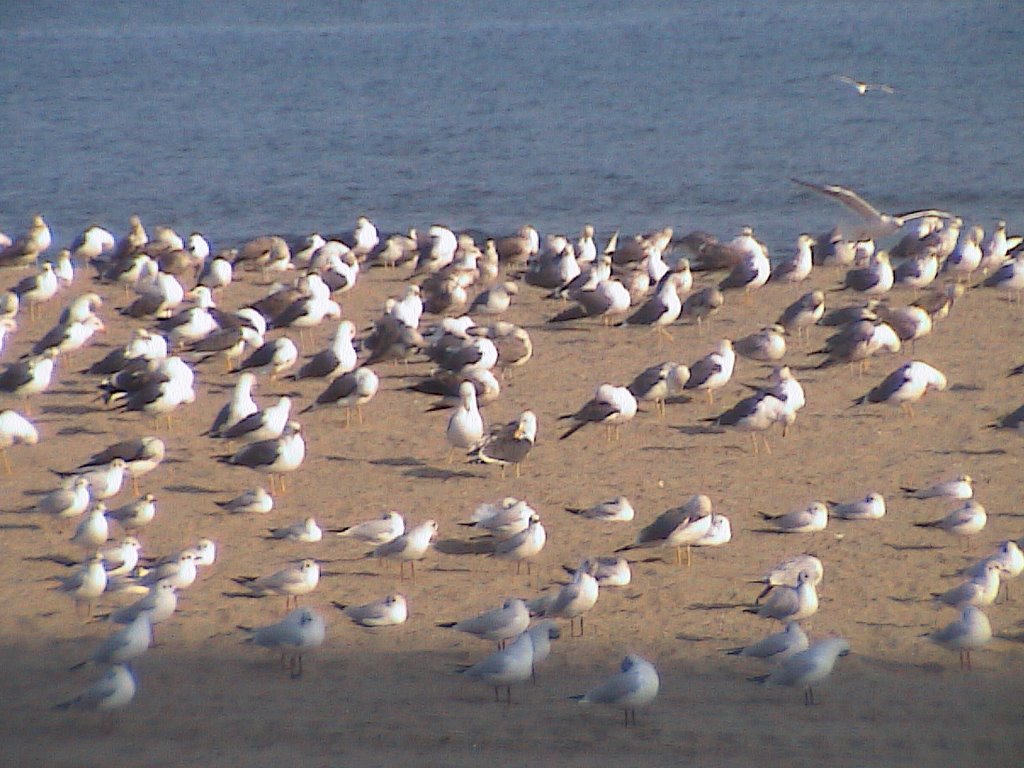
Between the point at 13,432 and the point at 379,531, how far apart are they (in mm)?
3317

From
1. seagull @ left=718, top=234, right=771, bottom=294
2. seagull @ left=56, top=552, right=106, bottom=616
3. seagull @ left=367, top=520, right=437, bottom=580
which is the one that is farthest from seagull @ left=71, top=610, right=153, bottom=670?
seagull @ left=718, top=234, right=771, bottom=294

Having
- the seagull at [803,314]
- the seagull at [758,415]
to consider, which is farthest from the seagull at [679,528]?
the seagull at [803,314]

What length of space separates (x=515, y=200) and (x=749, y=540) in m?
20.2

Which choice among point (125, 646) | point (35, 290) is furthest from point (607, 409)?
point (35, 290)

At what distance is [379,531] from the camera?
368 inches

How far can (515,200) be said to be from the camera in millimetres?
29266

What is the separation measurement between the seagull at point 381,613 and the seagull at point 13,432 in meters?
3.83

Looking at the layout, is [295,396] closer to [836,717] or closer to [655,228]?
[836,717]

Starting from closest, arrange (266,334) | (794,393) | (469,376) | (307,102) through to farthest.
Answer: (794,393) < (469,376) < (266,334) < (307,102)

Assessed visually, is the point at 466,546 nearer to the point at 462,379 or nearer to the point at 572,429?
the point at 572,429

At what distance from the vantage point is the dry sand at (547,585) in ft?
23.6

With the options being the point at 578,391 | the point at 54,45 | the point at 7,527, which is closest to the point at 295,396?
the point at 578,391

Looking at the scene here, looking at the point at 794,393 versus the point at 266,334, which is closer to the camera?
the point at 794,393

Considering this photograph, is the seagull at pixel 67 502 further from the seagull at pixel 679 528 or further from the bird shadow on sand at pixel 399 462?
the seagull at pixel 679 528
